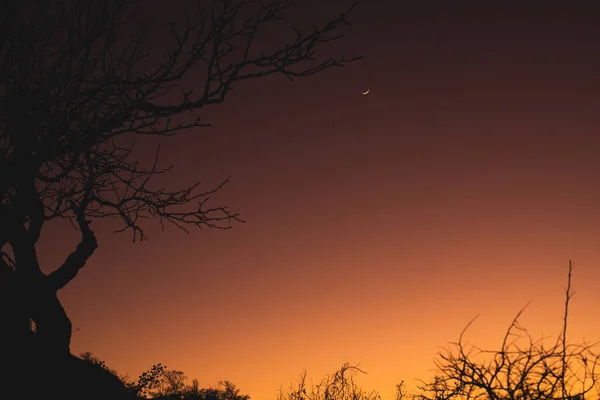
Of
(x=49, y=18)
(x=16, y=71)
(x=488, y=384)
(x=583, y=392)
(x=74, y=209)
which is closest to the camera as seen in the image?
(x=583, y=392)

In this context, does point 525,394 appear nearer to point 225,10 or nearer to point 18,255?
point 225,10

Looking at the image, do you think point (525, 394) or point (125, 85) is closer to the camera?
point (525, 394)

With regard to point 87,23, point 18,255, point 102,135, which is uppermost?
point 87,23

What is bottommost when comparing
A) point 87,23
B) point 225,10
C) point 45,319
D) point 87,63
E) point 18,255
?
point 45,319

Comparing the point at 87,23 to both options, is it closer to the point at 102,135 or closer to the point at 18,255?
the point at 102,135

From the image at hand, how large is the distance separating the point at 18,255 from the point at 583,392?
6459 mm

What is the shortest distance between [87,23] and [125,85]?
636 millimetres

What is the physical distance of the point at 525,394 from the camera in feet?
11.4

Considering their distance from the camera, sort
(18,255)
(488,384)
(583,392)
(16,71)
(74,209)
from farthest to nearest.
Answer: (74,209) → (18,255) → (16,71) → (488,384) → (583,392)

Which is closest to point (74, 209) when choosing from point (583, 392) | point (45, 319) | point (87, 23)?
point (45, 319)

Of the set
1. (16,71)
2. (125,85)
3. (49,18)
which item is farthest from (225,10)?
(16,71)

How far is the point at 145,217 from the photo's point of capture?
7.73 meters

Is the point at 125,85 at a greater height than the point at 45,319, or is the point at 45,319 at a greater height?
the point at 125,85

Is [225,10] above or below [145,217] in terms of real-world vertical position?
above
